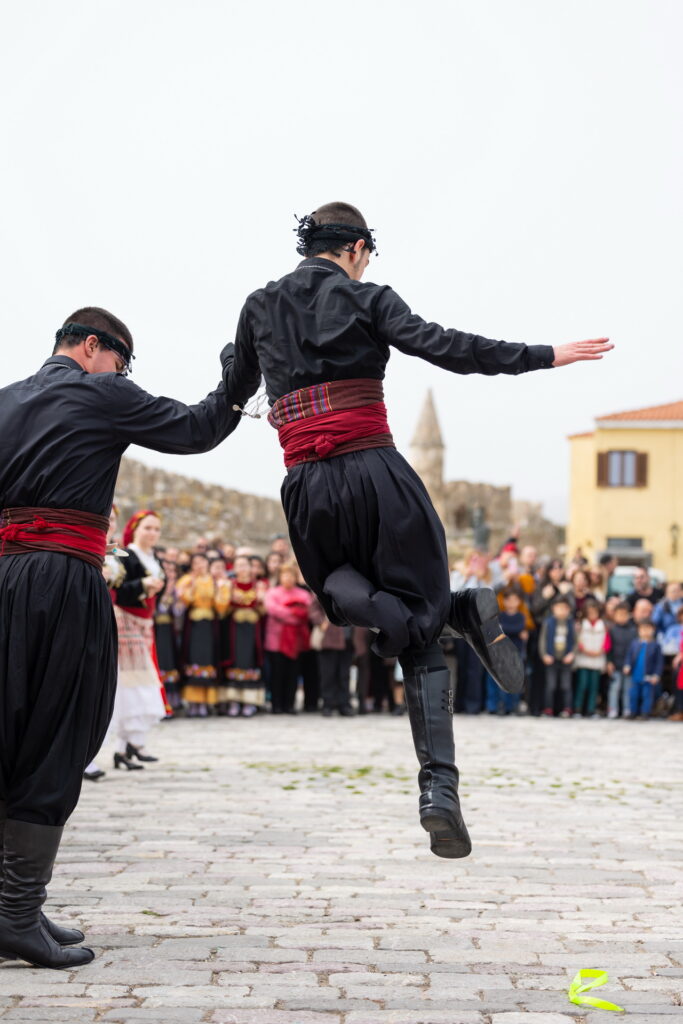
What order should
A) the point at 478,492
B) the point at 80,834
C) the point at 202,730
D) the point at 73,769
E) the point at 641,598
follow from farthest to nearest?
the point at 478,492
the point at 641,598
the point at 202,730
the point at 80,834
the point at 73,769

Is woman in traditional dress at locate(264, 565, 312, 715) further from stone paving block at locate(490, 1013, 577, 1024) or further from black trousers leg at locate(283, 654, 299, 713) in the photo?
stone paving block at locate(490, 1013, 577, 1024)

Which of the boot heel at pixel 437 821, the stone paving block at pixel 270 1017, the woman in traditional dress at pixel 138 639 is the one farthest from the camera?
the woman in traditional dress at pixel 138 639

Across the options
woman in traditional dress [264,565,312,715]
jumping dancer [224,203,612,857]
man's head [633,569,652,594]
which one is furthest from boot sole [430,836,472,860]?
man's head [633,569,652,594]

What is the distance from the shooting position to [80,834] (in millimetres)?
7113

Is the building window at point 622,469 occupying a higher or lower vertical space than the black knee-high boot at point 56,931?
higher

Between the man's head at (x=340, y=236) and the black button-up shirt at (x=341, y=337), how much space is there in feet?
0.16

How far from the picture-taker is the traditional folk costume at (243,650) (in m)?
14.9

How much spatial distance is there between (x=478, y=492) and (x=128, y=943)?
41397 mm

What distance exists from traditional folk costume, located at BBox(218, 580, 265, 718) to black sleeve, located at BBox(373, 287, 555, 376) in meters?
10.8

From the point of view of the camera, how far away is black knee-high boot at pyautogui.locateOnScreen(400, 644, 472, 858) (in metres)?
4.03

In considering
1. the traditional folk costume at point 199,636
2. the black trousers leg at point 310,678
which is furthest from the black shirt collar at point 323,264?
the black trousers leg at point 310,678

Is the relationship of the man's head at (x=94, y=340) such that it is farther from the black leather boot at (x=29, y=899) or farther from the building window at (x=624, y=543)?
the building window at (x=624, y=543)

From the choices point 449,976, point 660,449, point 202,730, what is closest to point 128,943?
point 449,976

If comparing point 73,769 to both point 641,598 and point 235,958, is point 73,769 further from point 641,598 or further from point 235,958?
point 641,598
